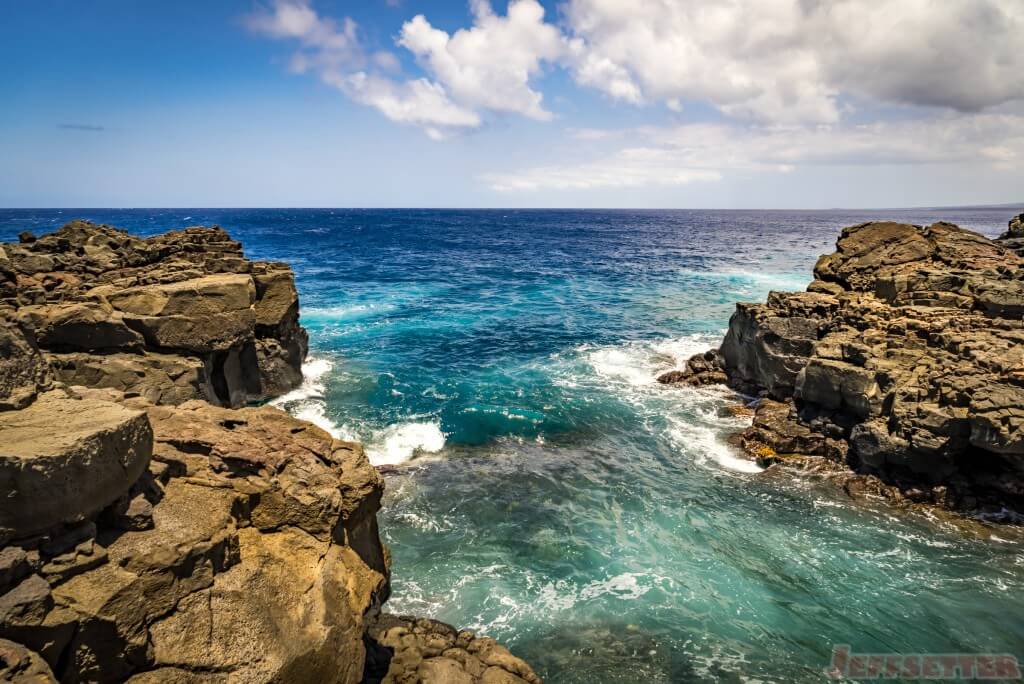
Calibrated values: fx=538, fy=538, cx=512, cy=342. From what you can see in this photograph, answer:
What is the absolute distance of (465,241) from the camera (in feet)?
391

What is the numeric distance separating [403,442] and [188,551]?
16.4 m

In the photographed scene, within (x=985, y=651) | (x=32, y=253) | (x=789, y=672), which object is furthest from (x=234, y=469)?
(x=32, y=253)

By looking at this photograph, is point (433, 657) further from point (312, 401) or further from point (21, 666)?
point (312, 401)

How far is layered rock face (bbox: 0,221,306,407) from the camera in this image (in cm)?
1844

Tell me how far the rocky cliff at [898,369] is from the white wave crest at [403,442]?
1351cm

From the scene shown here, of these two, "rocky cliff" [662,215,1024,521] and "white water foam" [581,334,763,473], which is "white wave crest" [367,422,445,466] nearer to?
"white water foam" [581,334,763,473]

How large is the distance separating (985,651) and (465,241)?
369ft

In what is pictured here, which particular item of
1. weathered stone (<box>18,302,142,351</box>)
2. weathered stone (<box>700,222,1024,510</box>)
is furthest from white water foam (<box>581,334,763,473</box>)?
weathered stone (<box>18,302,142,351</box>)

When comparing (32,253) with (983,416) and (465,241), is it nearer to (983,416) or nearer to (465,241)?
(983,416)

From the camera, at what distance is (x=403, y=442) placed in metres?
23.6

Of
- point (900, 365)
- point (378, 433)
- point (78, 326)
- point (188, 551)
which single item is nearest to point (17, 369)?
point (188, 551)

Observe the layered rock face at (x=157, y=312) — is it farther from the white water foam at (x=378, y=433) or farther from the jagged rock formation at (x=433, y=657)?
the jagged rock formation at (x=433, y=657)

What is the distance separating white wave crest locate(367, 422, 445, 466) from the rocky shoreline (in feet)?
36.0

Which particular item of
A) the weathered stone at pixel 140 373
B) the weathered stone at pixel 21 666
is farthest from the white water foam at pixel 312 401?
the weathered stone at pixel 21 666
